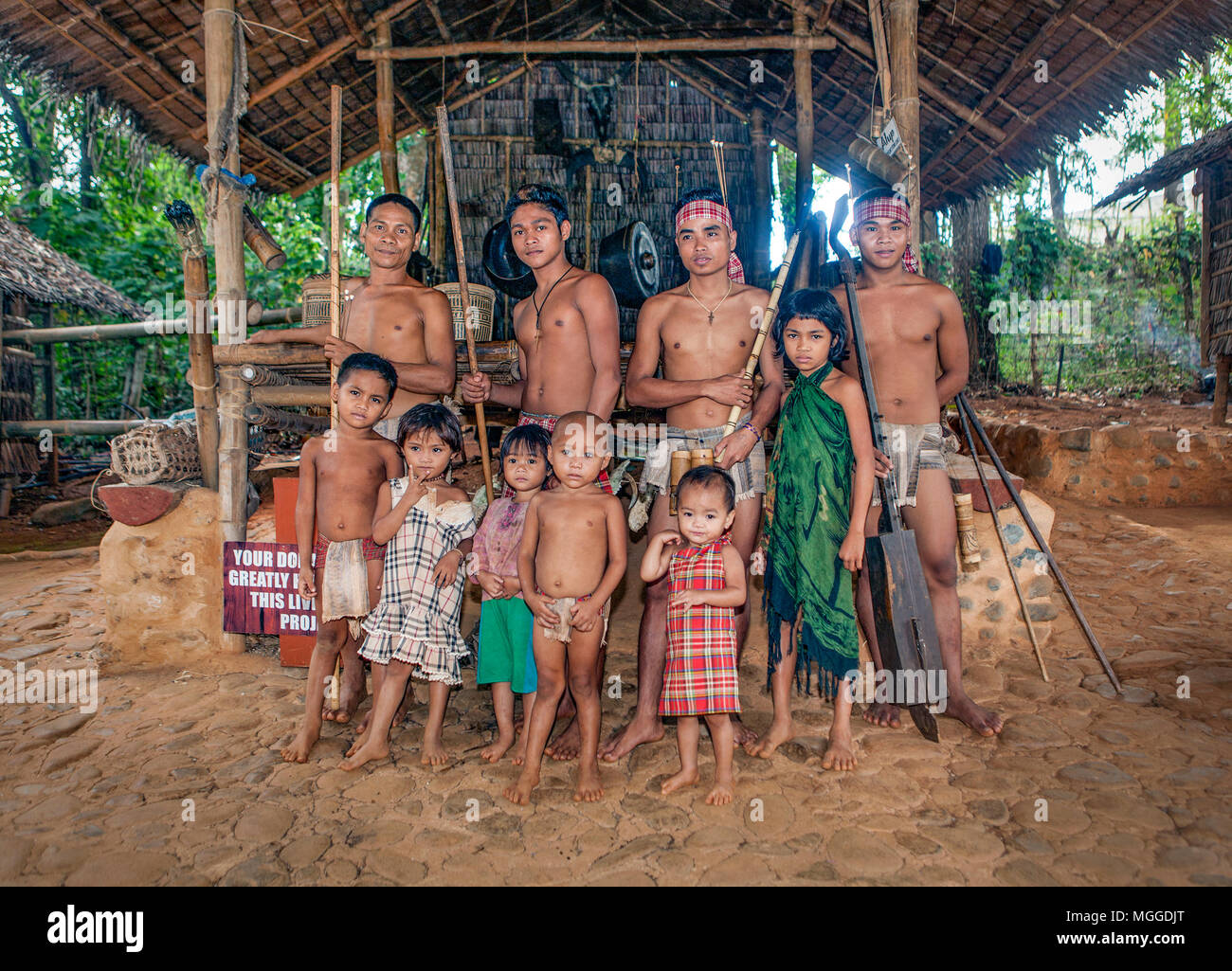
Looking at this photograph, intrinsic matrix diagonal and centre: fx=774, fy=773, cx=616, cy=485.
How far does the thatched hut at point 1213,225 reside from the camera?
7.82 meters

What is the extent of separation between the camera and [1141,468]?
6.72 meters

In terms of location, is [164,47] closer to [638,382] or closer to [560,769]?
[638,382]

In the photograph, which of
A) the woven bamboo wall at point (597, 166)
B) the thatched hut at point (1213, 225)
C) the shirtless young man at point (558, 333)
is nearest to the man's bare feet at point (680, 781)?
the shirtless young man at point (558, 333)

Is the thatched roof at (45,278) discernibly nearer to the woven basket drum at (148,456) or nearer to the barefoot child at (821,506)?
the woven basket drum at (148,456)

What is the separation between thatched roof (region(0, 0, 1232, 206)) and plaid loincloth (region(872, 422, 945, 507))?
329 cm

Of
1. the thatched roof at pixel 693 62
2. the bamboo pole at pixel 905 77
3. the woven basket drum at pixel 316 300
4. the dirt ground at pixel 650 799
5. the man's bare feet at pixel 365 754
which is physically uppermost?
the thatched roof at pixel 693 62

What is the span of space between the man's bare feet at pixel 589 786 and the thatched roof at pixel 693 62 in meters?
4.63

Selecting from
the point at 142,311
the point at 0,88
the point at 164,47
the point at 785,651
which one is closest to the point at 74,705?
the point at 785,651

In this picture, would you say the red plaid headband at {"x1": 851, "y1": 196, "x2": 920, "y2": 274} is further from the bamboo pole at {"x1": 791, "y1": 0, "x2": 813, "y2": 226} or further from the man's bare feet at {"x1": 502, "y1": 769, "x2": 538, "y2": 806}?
the bamboo pole at {"x1": 791, "y1": 0, "x2": 813, "y2": 226}

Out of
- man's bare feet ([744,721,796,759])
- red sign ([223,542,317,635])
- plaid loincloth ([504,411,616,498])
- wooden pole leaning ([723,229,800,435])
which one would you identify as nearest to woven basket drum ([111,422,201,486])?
red sign ([223,542,317,635])

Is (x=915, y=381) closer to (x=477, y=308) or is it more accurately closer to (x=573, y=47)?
(x=477, y=308)

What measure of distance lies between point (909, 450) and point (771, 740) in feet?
4.31

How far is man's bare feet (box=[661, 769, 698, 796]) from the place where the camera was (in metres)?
2.62

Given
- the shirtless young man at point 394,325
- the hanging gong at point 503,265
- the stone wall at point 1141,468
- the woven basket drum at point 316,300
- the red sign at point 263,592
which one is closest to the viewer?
the shirtless young man at point 394,325
